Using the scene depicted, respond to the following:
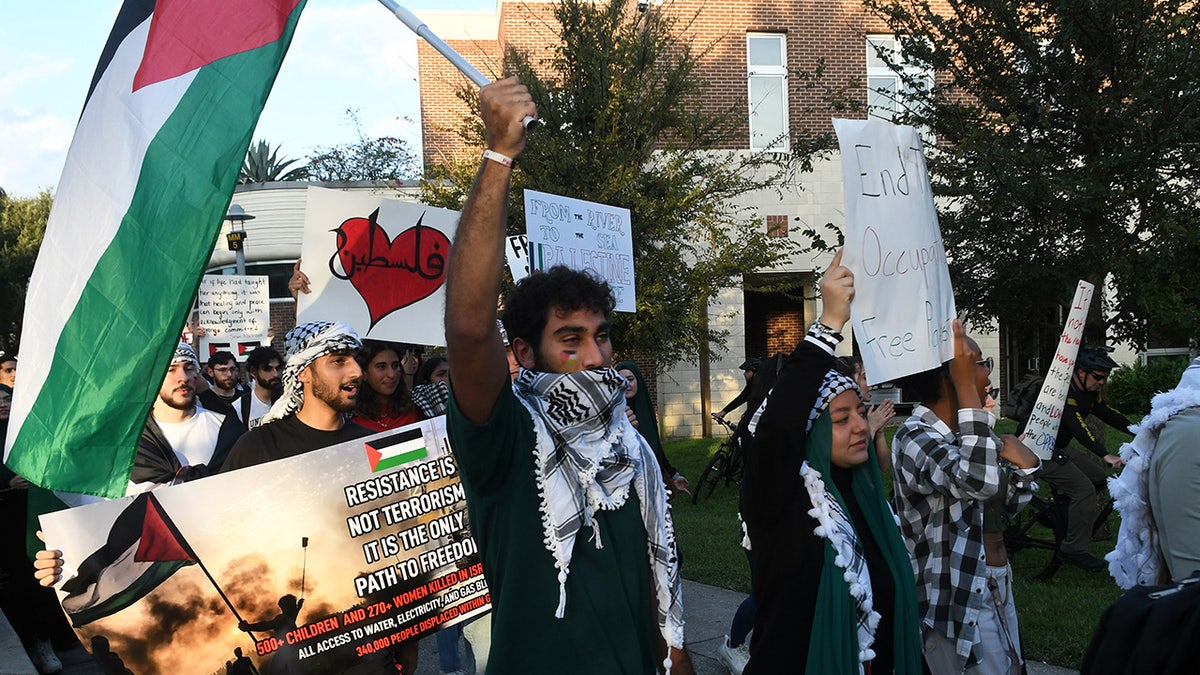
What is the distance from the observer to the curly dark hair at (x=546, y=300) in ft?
9.16

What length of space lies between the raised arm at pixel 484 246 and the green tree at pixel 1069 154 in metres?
7.58

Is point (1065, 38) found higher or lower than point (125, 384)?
higher

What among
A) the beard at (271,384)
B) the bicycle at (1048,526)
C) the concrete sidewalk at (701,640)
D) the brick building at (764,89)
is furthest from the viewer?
the brick building at (764,89)

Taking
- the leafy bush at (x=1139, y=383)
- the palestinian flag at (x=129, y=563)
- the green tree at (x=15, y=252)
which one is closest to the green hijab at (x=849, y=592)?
the palestinian flag at (x=129, y=563)

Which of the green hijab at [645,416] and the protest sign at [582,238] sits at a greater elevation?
the protest sign at [582,238]

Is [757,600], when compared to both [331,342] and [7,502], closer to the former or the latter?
[331,342]

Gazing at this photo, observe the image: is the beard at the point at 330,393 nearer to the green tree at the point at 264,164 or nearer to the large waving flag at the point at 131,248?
the large waving flag at the point at 131,248

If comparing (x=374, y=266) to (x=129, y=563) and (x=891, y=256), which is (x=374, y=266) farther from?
(x=891, y=256)

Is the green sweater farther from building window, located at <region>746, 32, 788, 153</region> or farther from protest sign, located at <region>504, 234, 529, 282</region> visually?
building window, located at <region>746, 32, 788, 153</region>

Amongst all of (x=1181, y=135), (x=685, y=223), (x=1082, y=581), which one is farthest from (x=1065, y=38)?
(x=685, y=223)

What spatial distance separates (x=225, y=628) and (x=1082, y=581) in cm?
628

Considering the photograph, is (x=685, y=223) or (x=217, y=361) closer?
(x=217, y=361)

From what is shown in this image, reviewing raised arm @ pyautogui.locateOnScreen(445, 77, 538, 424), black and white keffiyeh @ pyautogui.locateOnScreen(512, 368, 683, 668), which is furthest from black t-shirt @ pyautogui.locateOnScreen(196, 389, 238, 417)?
raised arm @ pyautogui.locateOnScreen(445, 77, 538, 424)

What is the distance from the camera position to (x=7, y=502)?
7688 mm
